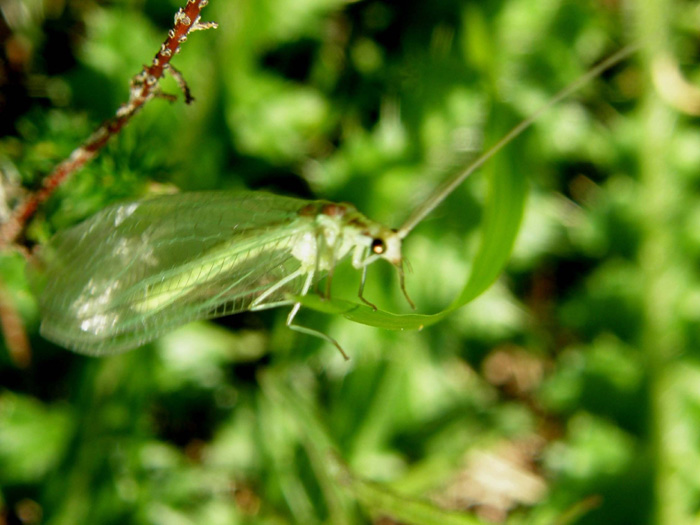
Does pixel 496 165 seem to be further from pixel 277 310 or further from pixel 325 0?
pixel 277 310

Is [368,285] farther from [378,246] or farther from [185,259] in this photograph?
[185,259]

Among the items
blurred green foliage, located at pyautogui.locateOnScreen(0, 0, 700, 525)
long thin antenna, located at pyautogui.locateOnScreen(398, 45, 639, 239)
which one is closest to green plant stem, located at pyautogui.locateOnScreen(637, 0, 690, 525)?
blurred green foliage, located at pyautogui.locateOnScreen(0, 0, 700, 525)

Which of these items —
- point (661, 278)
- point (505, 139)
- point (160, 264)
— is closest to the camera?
point (505, 139)

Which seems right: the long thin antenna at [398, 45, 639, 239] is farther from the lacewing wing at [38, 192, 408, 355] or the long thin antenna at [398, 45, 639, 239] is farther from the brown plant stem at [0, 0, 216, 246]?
the brown plant stem at [0, 0, 216, 246]

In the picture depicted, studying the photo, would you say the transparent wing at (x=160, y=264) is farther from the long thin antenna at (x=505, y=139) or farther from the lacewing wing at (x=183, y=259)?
the long thin antenna at (x=505, y=139)

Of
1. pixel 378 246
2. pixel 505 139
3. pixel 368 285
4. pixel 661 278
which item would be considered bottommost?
pixel 378 246

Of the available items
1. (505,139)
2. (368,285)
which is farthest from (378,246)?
(368,285)

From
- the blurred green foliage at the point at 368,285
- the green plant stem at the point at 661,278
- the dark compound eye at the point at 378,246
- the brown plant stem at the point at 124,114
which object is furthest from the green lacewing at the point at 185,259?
the green plant stem at the point at 661,278
